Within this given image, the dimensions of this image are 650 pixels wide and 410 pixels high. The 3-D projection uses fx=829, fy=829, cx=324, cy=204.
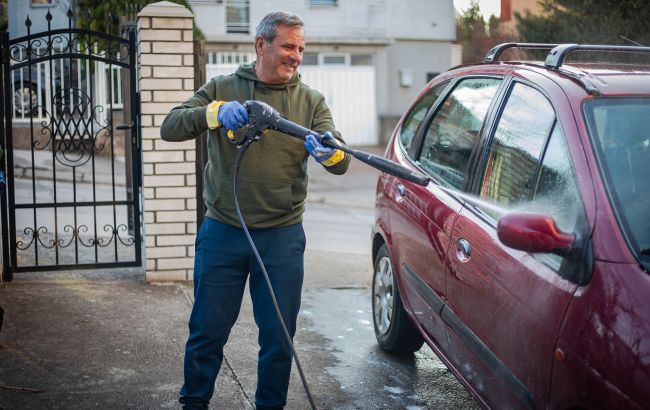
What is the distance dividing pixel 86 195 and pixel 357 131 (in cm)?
1379

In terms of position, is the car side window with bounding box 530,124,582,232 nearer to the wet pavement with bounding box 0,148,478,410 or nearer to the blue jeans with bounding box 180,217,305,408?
the blue jeans with bounding box 180,217,305,408

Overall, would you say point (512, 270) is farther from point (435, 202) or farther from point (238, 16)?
point (238, 16)

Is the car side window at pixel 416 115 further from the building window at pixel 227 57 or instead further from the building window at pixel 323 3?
the building window at pixel 323 3

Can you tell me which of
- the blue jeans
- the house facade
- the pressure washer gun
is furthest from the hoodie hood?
the house facade

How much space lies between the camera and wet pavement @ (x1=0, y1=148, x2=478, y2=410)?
14.0ft

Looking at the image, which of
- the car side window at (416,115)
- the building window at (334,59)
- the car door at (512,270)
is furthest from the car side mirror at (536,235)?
the building window at (334,59)

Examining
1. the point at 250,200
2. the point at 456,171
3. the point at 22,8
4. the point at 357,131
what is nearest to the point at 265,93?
the point at 250,200

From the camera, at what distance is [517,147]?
356 cm

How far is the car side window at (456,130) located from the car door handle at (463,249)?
398 mm

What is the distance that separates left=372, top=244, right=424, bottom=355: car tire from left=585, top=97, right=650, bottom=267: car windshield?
1.88 meters

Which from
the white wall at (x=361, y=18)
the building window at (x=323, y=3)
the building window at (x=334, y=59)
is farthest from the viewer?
the building window at (x=323, y=3)

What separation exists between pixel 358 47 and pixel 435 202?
2253 cm

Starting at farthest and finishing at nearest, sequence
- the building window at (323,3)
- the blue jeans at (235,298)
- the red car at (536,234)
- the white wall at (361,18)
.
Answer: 1. the building window at (323,3)
2. the white wall at (361,18)
3. the blue jeans at (235,298)
4. the red car at (536,234)

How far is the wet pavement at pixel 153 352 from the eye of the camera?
4277 mm
